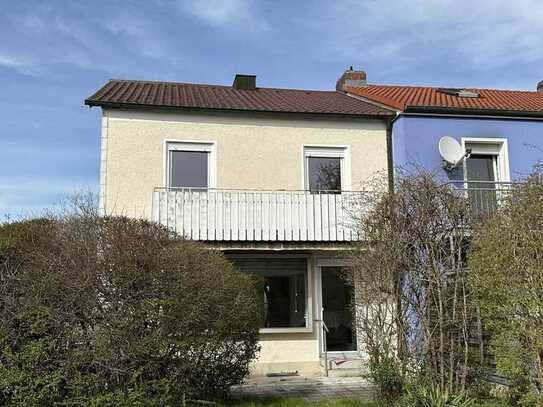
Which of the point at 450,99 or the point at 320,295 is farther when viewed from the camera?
the point at 450,99

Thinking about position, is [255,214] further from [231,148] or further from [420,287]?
[420,287]

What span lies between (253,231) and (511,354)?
735 centimetres

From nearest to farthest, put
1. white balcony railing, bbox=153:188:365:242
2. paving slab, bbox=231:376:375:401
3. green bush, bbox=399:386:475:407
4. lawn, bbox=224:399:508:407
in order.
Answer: green bush, bbox=399:386:475:407 → lawn, bbox=224:399:508:407 → paving slab, bbox=231:376:375:401 → white balcony railing, bbox=153:188:365:242

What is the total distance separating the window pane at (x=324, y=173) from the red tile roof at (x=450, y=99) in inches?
87.8

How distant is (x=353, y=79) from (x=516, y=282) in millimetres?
13111

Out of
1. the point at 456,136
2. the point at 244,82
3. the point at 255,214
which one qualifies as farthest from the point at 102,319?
the point at 244,82

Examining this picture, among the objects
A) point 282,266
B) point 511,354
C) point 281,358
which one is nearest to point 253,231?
point 282,266

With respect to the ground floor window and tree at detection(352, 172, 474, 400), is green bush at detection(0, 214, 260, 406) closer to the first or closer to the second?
tree at detection(352, 172, 474, 400)

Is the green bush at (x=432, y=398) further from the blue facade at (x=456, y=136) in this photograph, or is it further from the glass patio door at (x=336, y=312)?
the blue facade at (x=456, y=136)

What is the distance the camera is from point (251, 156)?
14508mm

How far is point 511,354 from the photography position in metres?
7.39

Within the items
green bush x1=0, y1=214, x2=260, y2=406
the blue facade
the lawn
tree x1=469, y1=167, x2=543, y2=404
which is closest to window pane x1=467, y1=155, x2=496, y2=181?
the blue facade

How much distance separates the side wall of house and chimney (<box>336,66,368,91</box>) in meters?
4.26

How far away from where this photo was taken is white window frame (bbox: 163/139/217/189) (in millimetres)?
14164
